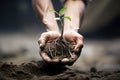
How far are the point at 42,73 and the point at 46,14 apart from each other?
17.9 inches

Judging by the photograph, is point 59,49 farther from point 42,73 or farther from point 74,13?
point 74,13

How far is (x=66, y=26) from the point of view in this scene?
6.31 feet

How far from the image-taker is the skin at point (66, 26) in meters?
1.68

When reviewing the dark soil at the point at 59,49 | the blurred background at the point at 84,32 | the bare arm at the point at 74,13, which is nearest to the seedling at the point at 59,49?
the dark soil at the point at 59,49

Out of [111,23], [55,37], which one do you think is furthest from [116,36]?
[55,37]

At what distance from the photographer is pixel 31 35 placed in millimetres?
3803

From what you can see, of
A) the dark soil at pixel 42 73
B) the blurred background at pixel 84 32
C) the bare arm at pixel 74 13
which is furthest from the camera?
the blurred background at pixel 84 32

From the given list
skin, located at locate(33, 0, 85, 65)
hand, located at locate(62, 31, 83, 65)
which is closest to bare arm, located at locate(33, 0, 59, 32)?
skin, located at locate(33, 0, 85, 65)

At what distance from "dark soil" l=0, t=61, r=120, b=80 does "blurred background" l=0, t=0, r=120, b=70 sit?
161cm

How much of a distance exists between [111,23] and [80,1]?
4.95 ft

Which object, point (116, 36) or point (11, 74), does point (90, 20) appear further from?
point (11, 74)

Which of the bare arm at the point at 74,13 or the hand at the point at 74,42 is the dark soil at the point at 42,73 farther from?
the bare arm at the point at 74,13

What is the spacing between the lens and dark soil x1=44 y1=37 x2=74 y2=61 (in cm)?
167

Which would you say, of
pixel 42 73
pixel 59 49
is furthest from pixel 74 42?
pixel 42 73
